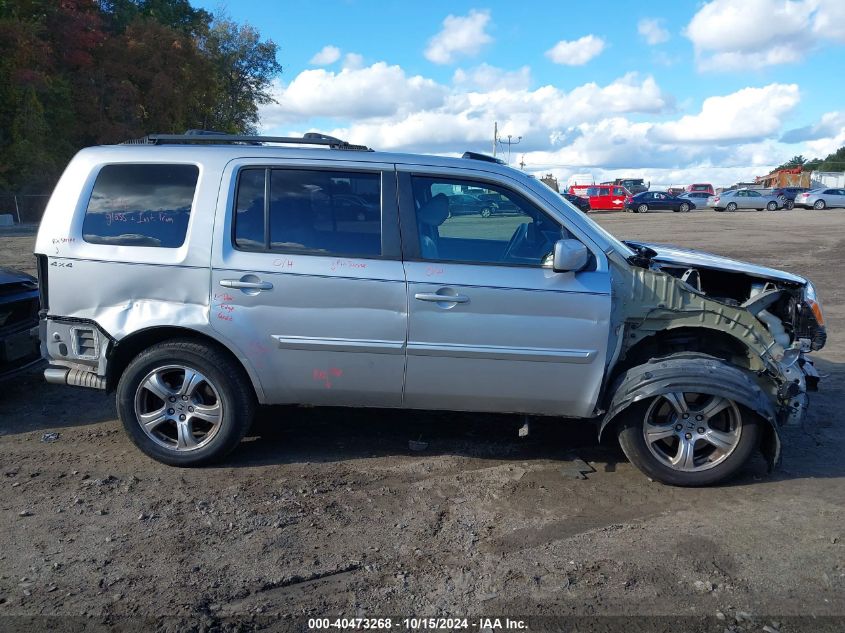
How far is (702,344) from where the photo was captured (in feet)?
15.2

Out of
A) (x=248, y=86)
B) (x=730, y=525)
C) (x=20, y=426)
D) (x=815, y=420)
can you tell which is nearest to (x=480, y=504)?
(x=730, y=525)

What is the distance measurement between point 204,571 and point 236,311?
159 cm

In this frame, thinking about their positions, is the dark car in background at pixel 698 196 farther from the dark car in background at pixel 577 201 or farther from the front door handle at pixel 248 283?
the front door handle at pixel 248 283

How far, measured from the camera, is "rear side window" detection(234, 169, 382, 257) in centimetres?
443

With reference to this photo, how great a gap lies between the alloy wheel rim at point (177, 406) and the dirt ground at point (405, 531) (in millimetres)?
211

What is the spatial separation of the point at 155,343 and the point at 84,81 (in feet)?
131

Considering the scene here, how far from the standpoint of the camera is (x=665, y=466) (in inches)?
173

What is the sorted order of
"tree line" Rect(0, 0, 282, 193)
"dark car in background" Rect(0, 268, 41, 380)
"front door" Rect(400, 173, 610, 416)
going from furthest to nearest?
"tree line" Rect(0, 0, 282, 193), "dark car in background" Rect(0, 268, 41, 380), "front door" Rect(400, 173, 610, 416)

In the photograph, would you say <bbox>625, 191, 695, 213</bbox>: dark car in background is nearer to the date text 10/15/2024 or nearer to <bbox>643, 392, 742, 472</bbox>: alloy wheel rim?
<bbox>643, 392, 742, 472</bbox>: alloy wheel rim

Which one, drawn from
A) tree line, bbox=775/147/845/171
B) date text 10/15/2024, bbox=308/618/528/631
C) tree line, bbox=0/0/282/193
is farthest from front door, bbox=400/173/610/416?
tree line, bbox=775/147/845/171

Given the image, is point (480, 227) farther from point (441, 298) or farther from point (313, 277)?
point (313, 277)

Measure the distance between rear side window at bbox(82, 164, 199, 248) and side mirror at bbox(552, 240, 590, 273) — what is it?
2303mm

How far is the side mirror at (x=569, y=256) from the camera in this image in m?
Answer: 4.19

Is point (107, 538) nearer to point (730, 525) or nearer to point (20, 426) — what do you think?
point (20, 426)
